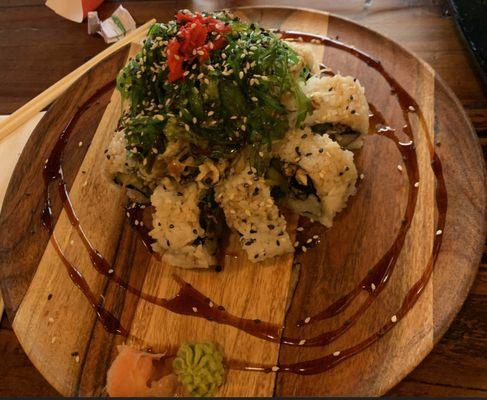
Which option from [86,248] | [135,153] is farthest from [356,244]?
[86,248]

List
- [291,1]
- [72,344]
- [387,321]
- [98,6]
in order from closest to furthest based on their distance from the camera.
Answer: [387,321] < [72,344] < [291,1] < [98,6]

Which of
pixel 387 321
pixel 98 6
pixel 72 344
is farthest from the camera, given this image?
pixel 98 6

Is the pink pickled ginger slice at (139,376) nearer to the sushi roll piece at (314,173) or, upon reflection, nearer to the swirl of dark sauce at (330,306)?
the swirl of dark sauce at (330,306)

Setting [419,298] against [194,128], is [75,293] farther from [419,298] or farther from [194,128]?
[419,298]

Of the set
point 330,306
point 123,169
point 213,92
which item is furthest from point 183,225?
point 330,306

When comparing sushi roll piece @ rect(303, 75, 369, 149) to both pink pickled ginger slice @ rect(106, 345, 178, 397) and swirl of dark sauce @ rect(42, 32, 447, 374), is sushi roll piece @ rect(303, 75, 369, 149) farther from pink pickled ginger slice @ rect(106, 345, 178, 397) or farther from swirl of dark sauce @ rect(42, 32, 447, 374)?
pink pickled ginger slice @ rect(106, 345, 178, 397)

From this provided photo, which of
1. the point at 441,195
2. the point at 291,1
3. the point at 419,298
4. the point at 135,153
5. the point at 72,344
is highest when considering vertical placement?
the point at 291,1

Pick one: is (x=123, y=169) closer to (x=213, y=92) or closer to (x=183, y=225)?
(x=183, y=225)

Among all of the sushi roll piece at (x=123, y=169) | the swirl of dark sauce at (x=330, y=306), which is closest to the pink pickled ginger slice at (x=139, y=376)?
the swirl of dark sauce at (x=330, y=306)
